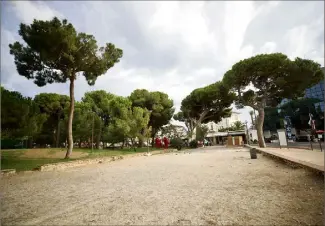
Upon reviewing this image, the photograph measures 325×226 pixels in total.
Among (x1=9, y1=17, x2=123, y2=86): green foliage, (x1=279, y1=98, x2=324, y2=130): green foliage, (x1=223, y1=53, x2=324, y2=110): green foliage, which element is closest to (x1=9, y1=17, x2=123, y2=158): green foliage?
(x1=9, y1=17, x2=123, y2=86): green foliage

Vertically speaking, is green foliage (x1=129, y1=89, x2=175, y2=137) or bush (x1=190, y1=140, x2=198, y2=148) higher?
green foliage (x1=129, y1=89, x2=175, y2=137)

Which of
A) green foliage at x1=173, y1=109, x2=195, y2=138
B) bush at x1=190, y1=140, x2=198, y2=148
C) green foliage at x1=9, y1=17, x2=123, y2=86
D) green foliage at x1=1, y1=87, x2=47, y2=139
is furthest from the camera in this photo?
green foliage at x1=173, y1=109, x2=195, y2=138

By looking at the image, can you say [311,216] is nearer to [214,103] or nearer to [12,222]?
[12,222]

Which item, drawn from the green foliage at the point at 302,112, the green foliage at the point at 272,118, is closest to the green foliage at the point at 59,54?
the green foliage at the point at 302,112

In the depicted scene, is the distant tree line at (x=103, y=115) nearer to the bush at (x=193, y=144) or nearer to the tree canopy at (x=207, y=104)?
the tree canopy at (x=207, y=104)

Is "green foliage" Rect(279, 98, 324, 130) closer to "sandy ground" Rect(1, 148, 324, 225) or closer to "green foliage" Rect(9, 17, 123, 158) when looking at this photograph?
"green foliage" Rect(9, 17, 123, 158)

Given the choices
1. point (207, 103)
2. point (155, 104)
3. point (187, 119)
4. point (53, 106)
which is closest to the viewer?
point (53, 106)

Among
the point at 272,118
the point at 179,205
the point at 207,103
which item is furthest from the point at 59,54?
the point at 272,118

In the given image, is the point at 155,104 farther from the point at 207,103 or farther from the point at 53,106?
the point at 53,106

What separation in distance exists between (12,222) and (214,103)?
3548 centimetres


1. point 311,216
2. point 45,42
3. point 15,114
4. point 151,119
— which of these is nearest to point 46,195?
point 311,216

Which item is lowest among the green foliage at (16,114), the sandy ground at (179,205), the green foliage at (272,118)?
the sandy ground at (179,205)

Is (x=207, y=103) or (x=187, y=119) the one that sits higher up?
(x=207, y=103)

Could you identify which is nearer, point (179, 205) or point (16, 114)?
point (179, 205)
